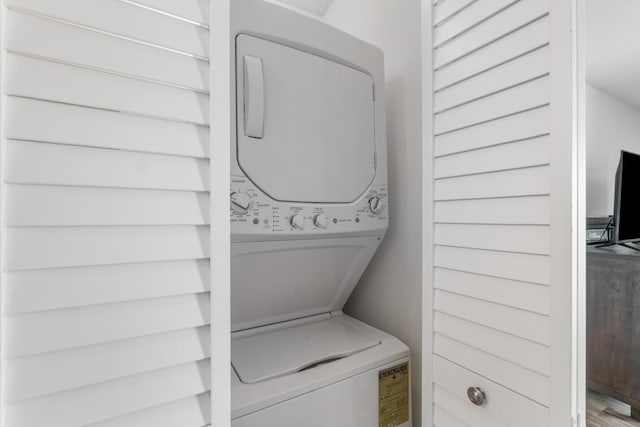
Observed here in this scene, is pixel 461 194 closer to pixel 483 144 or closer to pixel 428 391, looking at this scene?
pixel 483 144

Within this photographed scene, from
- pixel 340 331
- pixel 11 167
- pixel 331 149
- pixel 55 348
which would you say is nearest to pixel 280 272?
pixel 340 331

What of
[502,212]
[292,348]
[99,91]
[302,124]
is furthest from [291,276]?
[99,91]

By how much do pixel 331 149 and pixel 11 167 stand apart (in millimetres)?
999

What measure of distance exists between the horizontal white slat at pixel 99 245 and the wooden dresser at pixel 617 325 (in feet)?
4.97

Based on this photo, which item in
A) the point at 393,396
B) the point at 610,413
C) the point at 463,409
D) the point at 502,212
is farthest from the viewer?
the point at 610,413

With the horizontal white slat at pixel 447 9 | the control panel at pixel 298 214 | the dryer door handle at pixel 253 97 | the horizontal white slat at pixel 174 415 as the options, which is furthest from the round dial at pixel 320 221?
the horizontal white slat at pixel 447 9

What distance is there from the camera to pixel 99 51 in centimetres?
60

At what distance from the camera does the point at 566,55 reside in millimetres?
766

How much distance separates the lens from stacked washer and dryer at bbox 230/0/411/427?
3.61 ft

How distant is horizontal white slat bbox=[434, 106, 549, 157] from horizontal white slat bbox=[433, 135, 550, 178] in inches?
0.7

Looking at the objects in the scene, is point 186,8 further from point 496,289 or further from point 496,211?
point 496,289

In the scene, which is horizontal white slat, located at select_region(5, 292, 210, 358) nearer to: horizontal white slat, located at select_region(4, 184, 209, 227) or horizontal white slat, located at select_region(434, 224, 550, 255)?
horizontal white slat, located at select_region(4, 184, 209, 227)

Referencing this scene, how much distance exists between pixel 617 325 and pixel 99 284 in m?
2.10

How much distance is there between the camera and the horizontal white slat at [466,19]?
0.93m
